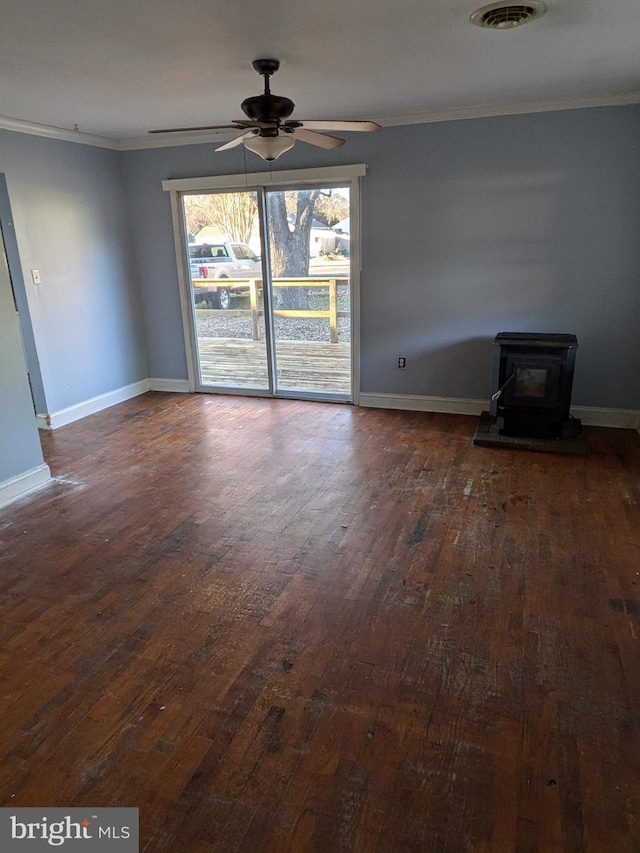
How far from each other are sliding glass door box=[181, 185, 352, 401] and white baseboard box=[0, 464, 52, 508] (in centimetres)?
236

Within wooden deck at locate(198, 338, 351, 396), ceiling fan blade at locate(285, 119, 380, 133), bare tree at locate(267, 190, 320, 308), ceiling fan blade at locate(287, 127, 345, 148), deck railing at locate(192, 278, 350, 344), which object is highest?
ceiling fan blade at locate(285, 119, 380, 133)

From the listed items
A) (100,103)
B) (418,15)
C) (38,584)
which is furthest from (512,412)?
(100,103)

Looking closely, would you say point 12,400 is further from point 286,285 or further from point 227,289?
point 286,285

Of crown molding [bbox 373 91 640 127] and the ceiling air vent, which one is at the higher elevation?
crown molding [bbox 373 91 640 127]

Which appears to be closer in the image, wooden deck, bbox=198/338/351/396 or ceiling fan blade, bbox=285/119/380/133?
ceiling fan blade, bbox=285/119/380/133

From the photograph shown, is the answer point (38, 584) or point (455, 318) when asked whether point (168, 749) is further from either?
point (455, 318)

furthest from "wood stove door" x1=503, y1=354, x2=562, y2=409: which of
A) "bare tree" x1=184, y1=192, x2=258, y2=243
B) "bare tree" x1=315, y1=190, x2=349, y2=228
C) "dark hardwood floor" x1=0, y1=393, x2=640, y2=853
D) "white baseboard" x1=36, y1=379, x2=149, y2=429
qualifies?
"white baseboard" x1=36, y1=379, x2=149, y2=429

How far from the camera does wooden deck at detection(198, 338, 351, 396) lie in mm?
5449

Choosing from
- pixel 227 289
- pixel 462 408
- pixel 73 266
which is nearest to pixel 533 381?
pixel 462 408

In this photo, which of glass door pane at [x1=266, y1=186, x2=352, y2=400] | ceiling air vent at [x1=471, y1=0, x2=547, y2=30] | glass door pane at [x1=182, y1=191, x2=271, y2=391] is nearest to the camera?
ceiling air vent at [x1=471, y1=0, x2=547, y2=30]

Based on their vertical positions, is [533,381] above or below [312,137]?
below

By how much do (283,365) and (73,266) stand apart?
2117 mm

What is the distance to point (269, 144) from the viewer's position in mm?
2760

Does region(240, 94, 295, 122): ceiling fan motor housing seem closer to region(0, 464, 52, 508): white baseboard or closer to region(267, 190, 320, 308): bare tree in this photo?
region(267, 190, 320, 308): bare tree
